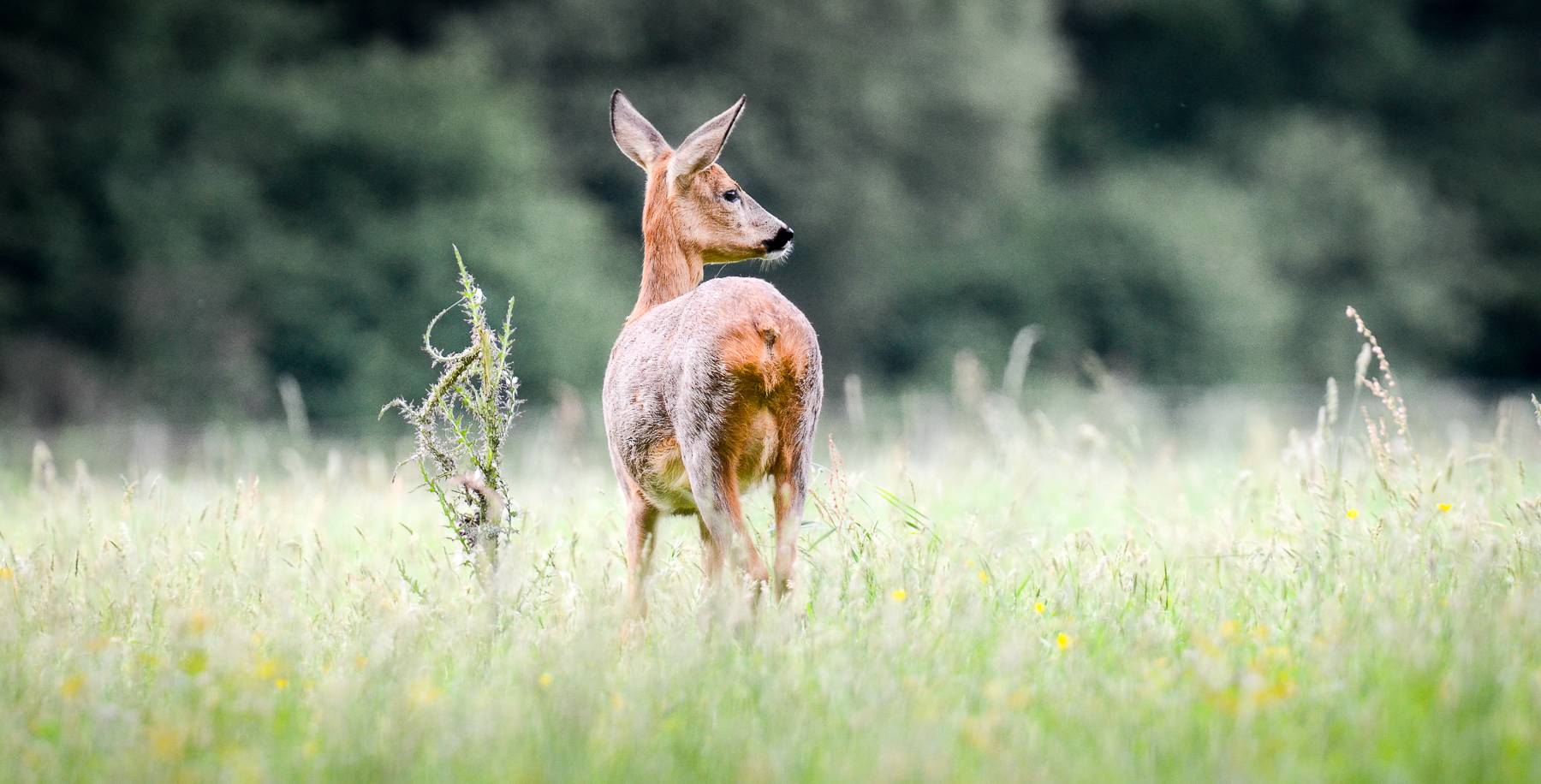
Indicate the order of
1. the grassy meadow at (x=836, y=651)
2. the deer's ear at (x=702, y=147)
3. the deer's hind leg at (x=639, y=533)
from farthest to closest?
1. the deer's ear at (x=702, y=147)
2. the deer's hind leg at (x=639, y=533)
3. the grassy meadow at (x=836, y=651)

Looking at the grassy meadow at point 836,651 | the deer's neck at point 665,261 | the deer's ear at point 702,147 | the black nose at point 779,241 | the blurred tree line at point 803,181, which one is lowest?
the grassy meadow at point 836,651

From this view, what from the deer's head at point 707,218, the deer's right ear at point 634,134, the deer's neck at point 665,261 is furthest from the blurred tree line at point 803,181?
the deer's neck at point 665,261

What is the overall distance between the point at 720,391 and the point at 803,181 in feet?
59.4

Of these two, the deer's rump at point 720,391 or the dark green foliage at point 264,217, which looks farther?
the dark green foliage at point 264,217

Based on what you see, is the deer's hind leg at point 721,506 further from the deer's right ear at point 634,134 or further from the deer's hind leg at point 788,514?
the deer's right ear at point 634,134

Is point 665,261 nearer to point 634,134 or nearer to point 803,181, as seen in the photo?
point 634,134

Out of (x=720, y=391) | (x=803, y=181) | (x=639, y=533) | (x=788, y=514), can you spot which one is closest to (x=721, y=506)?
(x=788, y=514)

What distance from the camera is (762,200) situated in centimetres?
2084

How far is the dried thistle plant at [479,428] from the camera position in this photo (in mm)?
3920

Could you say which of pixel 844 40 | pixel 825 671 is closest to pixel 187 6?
pixel 844 40

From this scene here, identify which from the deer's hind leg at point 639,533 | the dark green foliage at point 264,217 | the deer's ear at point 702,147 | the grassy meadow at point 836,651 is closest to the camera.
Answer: the grassy meadow at point 836,651

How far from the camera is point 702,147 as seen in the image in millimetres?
5332

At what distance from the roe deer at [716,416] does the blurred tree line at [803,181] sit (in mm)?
7168

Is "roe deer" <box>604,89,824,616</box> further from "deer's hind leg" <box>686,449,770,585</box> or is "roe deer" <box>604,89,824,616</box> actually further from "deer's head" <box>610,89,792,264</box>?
"deer's head" <box>610,89,792,264</box>
